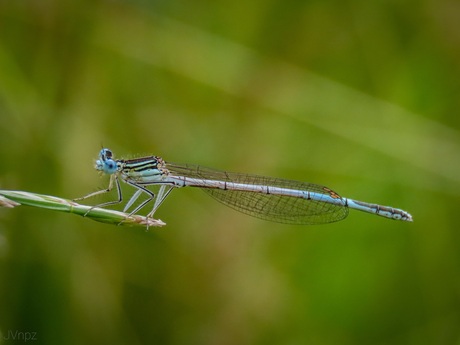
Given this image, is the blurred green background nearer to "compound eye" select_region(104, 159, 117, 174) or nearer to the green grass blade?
"compound eye" select_region(104, 159, 117, 174)

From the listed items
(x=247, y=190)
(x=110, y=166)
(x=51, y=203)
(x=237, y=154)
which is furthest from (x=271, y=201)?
(x=51, y=203)

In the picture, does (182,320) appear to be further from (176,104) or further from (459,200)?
(459,200)

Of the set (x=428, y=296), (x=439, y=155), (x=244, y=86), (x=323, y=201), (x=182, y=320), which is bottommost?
(x=182, y=320)

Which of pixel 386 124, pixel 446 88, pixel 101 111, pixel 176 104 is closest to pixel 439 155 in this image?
pixel 386 124

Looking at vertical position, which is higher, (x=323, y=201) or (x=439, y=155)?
(x=439, y=155)

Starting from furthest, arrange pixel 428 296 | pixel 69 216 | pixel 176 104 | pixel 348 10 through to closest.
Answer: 1. pixel 348 10
2. pixel 176 104
3. pixel 428 296
4. pixel 69 216

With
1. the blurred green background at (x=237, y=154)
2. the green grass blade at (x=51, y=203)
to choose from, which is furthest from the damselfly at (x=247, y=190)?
the green grass blade at (x=51, y=203)
